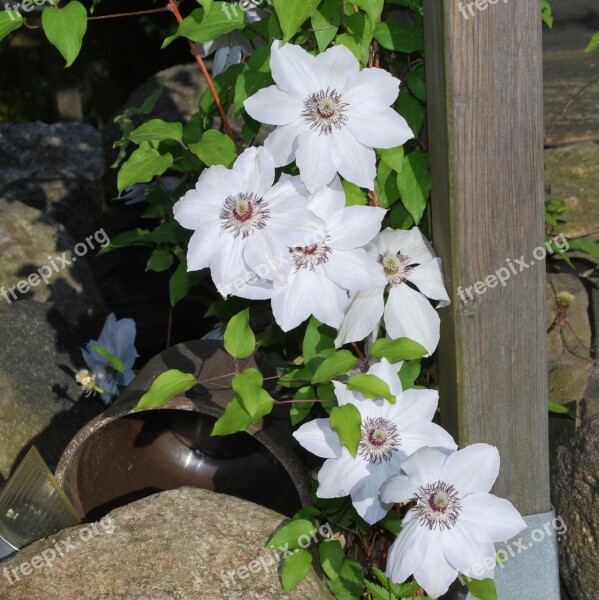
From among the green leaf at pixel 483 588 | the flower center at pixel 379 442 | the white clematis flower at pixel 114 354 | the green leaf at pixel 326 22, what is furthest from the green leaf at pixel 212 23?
the green leaf at pixel 483 588

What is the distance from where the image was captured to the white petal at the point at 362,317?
1835mm

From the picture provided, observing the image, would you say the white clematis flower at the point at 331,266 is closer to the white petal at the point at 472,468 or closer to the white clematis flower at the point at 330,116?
the white clematis flower at the point at 330,116

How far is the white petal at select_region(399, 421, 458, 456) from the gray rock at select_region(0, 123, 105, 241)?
7.26ft

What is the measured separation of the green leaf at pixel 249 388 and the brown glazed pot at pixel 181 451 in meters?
0.22

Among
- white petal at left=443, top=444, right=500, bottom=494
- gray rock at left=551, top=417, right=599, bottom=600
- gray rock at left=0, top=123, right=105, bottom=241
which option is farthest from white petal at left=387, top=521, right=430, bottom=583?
gray rock at left=0, top=123, right=105, bottom=241

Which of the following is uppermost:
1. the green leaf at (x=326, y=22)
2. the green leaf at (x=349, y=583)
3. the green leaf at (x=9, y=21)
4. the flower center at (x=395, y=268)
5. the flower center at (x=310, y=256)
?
the green leaf at (x=9, y=21)

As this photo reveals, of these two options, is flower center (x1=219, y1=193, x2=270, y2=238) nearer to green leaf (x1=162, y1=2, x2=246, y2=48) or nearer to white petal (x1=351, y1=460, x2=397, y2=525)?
green leaf (x1=162, y1=2, x2=246, y2=48)

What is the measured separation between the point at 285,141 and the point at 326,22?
0.27 m

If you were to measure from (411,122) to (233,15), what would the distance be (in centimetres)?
41

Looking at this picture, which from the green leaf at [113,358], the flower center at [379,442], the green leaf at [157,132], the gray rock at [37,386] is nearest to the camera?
the flower center at [379,442]

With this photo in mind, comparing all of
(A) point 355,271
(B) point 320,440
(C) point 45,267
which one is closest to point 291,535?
(B) point 320,440

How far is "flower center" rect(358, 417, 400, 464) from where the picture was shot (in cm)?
183

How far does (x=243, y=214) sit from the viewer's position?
1679 mm

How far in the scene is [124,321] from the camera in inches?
105
